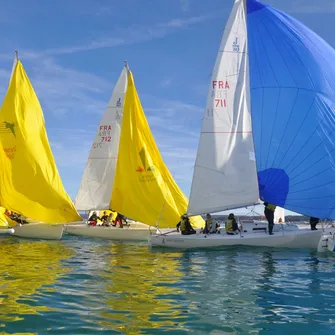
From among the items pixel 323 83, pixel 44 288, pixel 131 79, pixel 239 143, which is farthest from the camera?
pixel 131 79

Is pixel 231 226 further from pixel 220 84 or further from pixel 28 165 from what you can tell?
pixel 28 165

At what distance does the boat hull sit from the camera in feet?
88.2

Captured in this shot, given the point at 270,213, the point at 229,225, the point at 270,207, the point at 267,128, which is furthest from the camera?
the point at 229,225

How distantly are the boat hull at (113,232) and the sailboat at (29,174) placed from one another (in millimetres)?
2341

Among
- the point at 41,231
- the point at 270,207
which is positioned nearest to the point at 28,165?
the point at 41,231

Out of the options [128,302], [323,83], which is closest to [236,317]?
[128,302]

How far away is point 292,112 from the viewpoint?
19812 mm

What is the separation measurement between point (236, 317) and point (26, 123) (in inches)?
880

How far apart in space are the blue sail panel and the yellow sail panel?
12517 mm

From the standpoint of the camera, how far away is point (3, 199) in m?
26.3

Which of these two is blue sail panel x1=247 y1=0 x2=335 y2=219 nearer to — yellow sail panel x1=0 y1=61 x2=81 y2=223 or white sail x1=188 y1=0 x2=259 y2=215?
white sail x1=188 y1=0 x2=259 y2=215

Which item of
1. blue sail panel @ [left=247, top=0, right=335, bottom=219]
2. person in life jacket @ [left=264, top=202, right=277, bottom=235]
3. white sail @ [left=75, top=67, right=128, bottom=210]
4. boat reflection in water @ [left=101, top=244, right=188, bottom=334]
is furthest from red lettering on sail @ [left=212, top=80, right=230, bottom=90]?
white sail @ [left=75, top=67, right=128, bottom=210]

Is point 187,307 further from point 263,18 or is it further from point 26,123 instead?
point 26,123

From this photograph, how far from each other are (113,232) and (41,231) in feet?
14.3
